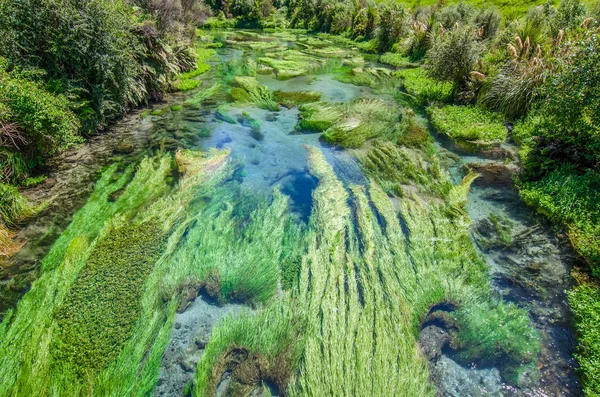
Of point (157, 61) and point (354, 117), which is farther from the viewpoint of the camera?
point (157, 61)

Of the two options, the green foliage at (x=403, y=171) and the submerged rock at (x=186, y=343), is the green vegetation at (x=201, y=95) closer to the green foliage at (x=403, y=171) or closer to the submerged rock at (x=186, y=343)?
the green foliage at (x=403, y=171)

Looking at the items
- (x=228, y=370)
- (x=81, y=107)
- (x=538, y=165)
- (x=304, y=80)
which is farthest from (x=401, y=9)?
(x=228, y=370)

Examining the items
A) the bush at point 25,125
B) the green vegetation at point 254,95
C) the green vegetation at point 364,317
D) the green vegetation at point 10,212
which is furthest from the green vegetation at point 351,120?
the green vegetation at point 10,212

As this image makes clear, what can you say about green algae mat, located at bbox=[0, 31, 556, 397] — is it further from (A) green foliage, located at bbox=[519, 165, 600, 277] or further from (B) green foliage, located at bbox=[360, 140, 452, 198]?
(A) green foliage, located at bbox=[519, 165, 600, 277]

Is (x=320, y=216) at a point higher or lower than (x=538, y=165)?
lower

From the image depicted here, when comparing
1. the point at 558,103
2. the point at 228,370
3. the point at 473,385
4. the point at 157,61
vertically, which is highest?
the point at 558,103

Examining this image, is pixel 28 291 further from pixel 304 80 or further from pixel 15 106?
pixel 304 80
